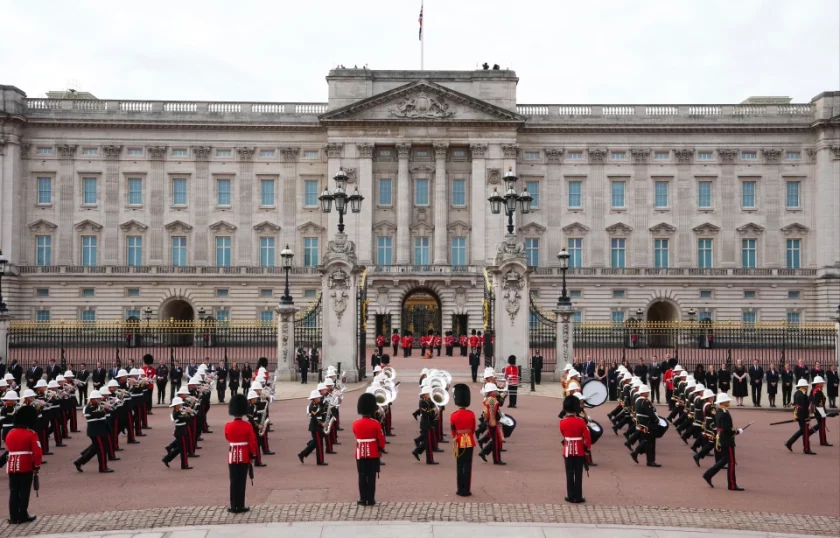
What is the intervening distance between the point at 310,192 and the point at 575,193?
20.6m

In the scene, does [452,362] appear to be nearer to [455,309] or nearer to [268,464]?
[455,309]

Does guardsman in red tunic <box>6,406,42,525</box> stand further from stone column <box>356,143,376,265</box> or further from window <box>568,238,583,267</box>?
window <box>568,238,583,267</box>

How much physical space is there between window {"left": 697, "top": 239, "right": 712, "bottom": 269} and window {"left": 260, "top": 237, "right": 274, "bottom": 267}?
32.9 meters

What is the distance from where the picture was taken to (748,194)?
59531mm

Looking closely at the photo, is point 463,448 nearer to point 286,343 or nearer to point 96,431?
point 96,431

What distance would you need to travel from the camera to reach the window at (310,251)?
59.4m

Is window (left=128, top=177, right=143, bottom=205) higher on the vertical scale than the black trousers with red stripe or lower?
higher

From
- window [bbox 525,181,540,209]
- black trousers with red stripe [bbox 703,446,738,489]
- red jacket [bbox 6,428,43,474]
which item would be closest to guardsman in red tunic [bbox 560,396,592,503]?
black trousers with red stripe [bbox 703,446,738,489]

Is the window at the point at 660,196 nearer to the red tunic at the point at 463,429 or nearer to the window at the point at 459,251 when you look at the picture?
the window at the point at 459,251

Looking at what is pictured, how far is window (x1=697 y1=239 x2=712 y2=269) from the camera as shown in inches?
2338

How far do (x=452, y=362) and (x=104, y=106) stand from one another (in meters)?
36.7

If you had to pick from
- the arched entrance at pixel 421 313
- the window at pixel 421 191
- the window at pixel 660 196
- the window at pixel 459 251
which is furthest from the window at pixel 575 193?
the arched entrance at pixel 421 313

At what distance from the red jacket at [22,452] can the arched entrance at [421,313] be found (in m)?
47.3

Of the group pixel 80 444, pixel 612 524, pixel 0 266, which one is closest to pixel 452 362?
pixel 0 266
